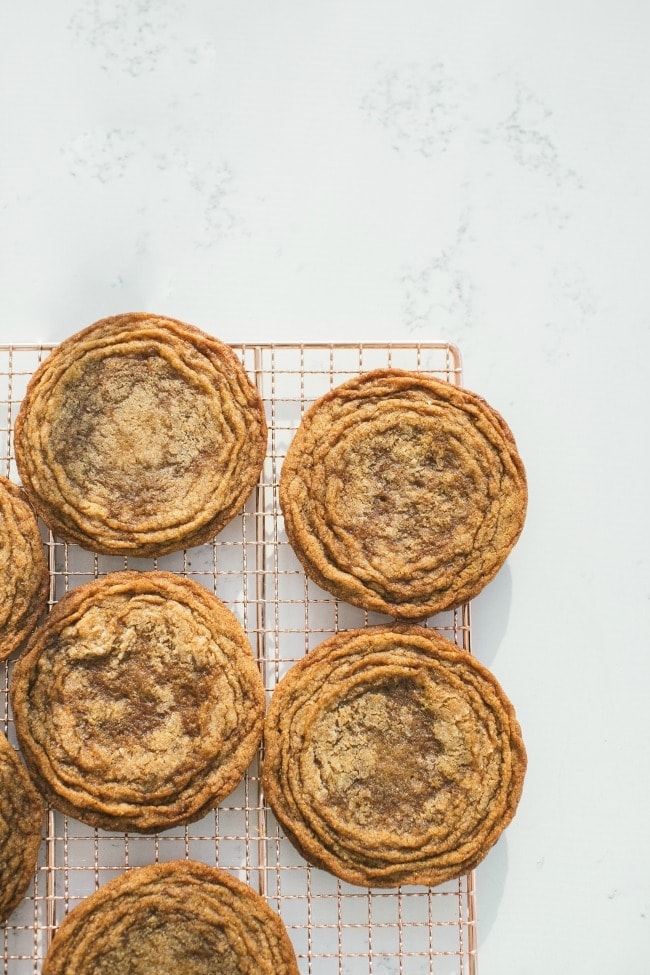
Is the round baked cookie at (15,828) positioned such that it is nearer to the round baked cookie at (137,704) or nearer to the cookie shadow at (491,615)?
the round baked cookie at (137,704)

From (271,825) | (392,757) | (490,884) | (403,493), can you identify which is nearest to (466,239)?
(403,493)

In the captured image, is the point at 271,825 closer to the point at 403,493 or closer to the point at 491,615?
the point at 491,615

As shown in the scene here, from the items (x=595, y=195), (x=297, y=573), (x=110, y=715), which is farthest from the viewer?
(x=595, y=195)

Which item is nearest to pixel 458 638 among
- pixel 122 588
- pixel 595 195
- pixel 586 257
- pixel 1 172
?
pixel 122 588

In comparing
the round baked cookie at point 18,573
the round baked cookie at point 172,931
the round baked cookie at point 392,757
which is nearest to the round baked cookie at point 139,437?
the round baked cookie at point 18,573

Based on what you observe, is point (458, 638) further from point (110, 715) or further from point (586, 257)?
point (586, 257)

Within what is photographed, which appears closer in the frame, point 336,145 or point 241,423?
point 241,423
